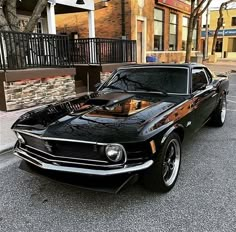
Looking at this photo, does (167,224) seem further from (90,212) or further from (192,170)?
(192,170)

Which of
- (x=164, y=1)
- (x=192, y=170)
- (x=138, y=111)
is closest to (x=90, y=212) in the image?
(x=138, y=111)

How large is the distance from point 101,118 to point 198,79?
228cm

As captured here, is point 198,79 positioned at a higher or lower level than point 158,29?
lower

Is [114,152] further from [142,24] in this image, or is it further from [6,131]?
[142,24]

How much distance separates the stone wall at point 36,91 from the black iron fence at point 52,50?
48cm

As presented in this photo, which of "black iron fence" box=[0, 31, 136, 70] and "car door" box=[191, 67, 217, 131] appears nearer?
"car door" box=[191, 67, 217, 131]

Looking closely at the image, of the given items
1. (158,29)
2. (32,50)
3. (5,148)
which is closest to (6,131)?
(5,148)

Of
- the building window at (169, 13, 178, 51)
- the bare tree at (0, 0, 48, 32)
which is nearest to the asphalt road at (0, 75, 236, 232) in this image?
the bare tree at (0, 0, 48, 32)

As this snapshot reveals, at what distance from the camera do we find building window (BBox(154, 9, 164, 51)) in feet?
57.2

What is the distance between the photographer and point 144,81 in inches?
172

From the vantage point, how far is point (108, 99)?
3.90 meters

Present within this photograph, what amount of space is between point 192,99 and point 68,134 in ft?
6.71

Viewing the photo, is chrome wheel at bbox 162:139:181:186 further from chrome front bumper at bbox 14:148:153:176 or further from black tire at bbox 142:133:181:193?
chrome front bumper at bbox 14:148:153:176

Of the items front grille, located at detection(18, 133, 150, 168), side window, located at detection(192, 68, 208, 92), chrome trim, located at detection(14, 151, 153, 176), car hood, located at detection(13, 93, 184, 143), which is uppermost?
side window, located at detection(192, 68, 208, 92)
